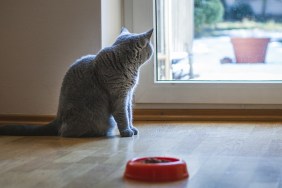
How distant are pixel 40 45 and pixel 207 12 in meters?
0.80

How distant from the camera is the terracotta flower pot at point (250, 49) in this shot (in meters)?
2.87

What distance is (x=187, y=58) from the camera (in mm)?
2955

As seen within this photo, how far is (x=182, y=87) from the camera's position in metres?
2.90

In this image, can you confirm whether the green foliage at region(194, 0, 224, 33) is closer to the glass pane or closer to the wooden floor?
the glass pane

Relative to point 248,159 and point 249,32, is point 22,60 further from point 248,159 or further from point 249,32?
point 248,159

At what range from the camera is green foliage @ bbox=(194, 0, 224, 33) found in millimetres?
2895

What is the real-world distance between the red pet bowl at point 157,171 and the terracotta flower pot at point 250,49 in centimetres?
134

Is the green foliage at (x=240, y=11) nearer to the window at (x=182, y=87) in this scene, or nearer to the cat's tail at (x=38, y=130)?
the window at (x=182, y=87)

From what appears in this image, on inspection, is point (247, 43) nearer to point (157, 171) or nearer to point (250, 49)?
point (250, 49)

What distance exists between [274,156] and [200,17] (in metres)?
1.12

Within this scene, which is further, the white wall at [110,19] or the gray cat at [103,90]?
the white wall at [110,19]

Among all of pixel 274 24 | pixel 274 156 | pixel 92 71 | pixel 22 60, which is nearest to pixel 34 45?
pixel 22 60

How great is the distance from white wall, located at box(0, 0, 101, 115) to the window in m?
0.28

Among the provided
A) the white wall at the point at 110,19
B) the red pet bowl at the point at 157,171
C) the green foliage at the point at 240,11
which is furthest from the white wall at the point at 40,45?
the red pet bowl at the point at 157,171
